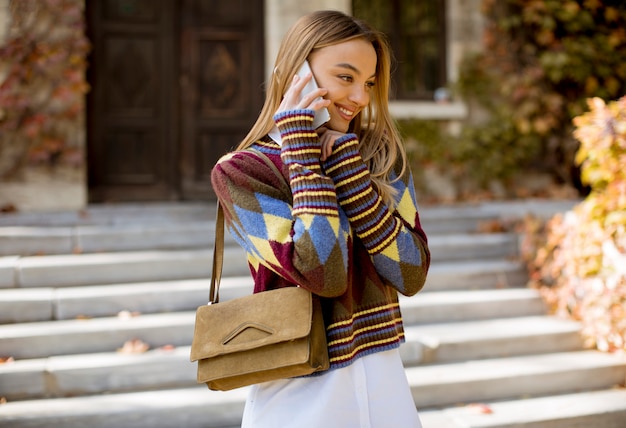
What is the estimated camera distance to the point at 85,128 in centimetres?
651

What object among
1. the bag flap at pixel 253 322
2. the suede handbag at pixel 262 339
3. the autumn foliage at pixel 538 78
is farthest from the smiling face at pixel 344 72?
the autumn foliage at pixel 538 78

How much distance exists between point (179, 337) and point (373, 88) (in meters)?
2.69

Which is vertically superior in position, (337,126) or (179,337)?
(337,126)

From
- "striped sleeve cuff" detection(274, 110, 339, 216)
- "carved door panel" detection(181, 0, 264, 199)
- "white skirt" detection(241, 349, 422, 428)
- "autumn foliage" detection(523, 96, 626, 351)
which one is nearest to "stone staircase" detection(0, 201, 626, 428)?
"autumn foliage" detection(523, 96, 626, 351)

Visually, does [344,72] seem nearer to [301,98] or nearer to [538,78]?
[301,98]

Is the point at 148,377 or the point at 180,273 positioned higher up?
the point at 180,273

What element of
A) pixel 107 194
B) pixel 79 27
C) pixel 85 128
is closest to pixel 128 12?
pixel 79 27

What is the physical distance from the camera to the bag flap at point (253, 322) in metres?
1.50

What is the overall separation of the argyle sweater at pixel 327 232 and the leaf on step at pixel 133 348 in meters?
2.49

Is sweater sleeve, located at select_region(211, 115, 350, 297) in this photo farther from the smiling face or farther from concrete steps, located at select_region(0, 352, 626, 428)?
concrete steps, located at select_region(0, 352, 626, 428)

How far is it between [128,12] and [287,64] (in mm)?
5508

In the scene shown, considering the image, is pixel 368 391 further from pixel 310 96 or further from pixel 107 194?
pixel 107 194

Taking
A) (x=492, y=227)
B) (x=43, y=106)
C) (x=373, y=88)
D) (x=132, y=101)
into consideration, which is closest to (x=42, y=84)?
(x=43, y=106)

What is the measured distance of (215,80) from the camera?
6.96 meters
